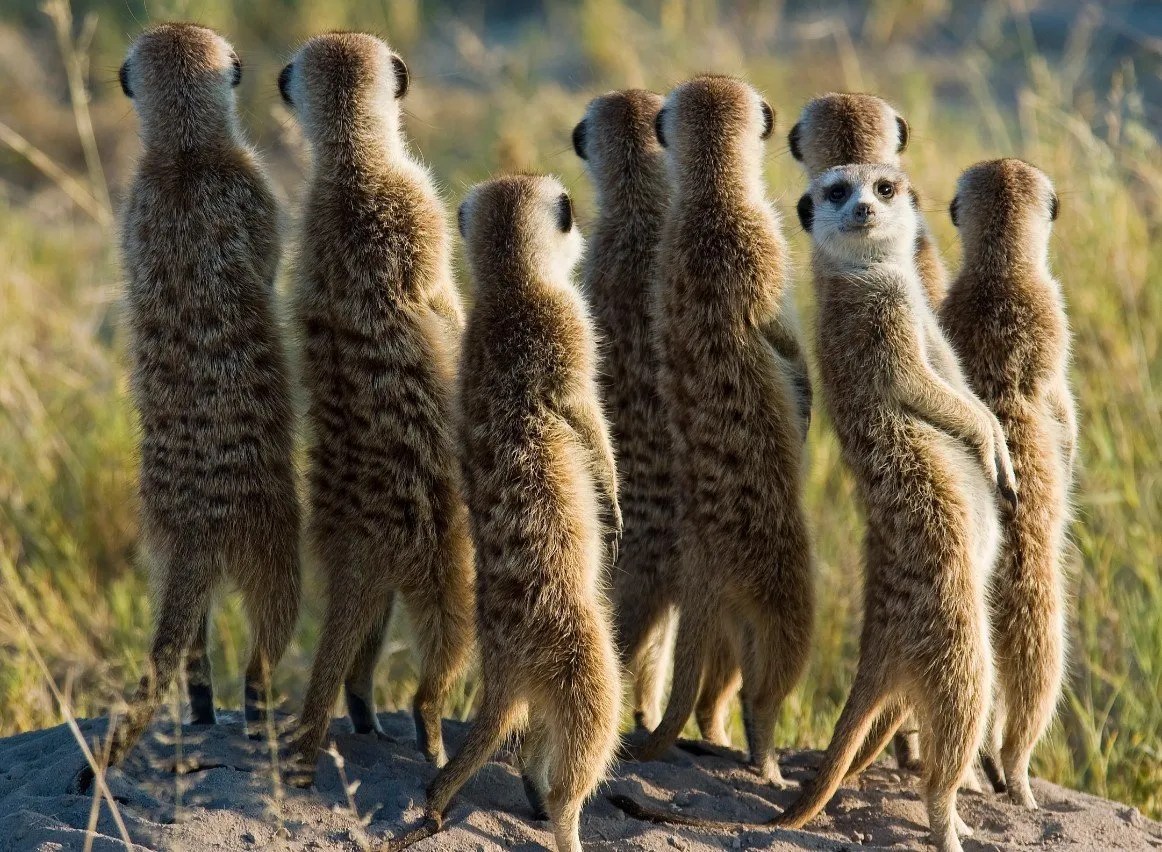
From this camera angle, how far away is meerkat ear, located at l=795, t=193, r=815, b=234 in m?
3.75

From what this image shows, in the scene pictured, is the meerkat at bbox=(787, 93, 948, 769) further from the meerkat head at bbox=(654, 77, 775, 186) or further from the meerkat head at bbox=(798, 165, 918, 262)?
the meerkat head at bbox=(798, 165, 918, 262)

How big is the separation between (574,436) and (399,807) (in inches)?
36.5

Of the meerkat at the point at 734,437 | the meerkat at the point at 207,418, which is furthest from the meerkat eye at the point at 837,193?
the meerkat at the point at 207,418

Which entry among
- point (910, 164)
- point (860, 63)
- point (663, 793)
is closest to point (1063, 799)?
point (663, 793)

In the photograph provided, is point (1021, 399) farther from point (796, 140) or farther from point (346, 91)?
point (346, 91)

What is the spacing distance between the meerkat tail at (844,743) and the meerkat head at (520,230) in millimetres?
1195

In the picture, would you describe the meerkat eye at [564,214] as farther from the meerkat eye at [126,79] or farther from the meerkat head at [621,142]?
the meerkat eye at [126,79]

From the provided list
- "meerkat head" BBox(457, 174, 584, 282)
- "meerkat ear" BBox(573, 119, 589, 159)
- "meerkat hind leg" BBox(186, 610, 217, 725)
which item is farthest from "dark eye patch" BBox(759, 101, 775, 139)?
"meerkat hind leg" BBox(186, 610, 217, 725)

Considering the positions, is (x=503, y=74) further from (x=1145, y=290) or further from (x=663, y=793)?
(x=663, y=793)

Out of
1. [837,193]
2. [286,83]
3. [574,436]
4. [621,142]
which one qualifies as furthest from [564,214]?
[286,83]

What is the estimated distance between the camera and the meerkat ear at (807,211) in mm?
3751

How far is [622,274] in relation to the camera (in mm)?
4191

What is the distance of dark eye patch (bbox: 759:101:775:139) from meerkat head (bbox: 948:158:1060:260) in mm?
524

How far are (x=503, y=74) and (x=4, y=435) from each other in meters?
5.54
